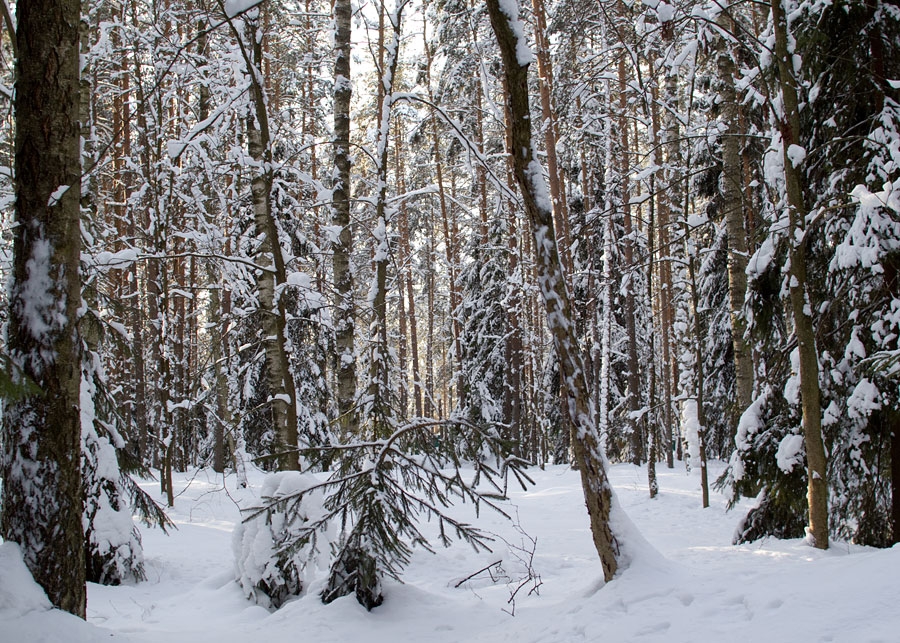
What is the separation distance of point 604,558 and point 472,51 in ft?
44.1

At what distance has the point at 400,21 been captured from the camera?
742 cm

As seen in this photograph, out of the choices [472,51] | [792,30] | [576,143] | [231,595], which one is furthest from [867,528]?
[472,51]

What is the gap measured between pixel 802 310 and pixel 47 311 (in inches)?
221

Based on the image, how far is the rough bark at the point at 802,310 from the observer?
5.11 metres

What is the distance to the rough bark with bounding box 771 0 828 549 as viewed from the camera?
16.8ft

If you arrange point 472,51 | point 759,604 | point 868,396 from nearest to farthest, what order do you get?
point 759,604, point 868,396, point 472,51

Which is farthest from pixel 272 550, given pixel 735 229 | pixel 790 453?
Answer: pixel 735 229

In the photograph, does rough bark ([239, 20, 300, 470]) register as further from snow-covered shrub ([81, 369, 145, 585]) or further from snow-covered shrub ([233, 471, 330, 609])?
snow-covered shrub ([81, 369, 145, 585])

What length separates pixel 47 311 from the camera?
354 cm

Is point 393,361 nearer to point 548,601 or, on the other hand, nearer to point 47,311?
point 548,601

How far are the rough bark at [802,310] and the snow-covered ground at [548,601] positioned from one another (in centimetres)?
48

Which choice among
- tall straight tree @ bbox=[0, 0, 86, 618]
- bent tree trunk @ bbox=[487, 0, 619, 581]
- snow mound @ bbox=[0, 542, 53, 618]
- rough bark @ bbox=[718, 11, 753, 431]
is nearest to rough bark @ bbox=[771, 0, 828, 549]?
bent tree trunk @ bbox=[487, 0, 619, 581]

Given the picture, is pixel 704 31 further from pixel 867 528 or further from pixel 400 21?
pixel 867 528

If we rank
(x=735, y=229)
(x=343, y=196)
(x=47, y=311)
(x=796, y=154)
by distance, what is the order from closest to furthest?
(x=47, y=311)
(x=796, y=154)
(x=343, y=196)
(x=735, y=229)
